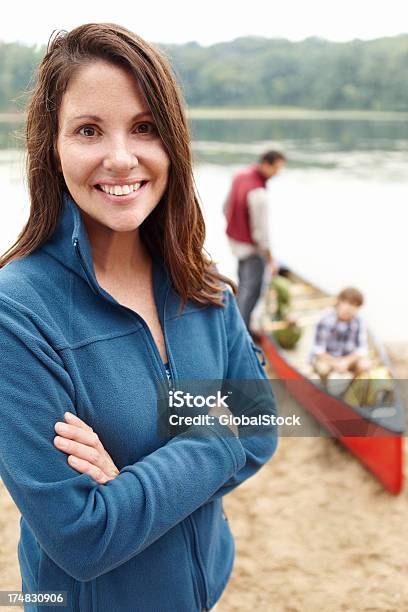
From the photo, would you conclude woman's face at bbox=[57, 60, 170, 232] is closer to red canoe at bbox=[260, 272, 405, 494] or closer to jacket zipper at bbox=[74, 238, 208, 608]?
jacket zipper at bbox=[74, 238, 208, 608]

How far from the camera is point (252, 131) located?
32.3 m

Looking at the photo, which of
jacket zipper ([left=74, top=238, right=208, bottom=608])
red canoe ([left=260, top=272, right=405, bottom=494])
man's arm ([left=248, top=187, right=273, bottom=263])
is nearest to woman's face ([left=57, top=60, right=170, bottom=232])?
jacket zipper ([left=74, top=238, right=208, bottom=608])

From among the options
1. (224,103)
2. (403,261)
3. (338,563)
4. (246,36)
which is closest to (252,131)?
(246,36)

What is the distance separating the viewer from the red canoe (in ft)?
12.5

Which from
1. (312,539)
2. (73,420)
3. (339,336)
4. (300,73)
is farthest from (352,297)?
(300,73)

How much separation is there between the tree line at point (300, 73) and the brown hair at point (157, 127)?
14.5m

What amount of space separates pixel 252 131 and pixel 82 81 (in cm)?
3222

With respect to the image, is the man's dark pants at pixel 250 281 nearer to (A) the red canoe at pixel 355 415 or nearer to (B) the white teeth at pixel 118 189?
(A) the red canoe at pixel 355 415

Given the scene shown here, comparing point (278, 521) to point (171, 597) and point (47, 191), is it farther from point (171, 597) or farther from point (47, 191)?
point (47, 191)

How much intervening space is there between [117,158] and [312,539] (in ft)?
9.67

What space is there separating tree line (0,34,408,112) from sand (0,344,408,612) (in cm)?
1232

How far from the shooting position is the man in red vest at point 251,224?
16.7 ft

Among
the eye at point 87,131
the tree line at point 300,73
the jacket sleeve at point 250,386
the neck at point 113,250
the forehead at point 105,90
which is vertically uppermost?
the tree line at point 300,73

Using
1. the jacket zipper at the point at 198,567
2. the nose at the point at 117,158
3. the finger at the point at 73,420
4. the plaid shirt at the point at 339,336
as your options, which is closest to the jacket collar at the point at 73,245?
the nose at the point at 117,158
